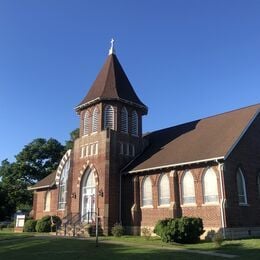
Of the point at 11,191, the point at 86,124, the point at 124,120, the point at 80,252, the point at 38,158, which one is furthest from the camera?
the point at 38,158

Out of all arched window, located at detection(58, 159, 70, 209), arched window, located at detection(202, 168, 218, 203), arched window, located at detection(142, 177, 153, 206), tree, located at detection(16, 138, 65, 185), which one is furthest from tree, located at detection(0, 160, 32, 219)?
arched window, located at detection(202, 168, 218, 203)

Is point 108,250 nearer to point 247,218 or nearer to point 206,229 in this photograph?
point 206,229

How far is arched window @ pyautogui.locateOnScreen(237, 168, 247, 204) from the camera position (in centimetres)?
2628

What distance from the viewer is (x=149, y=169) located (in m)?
29.3

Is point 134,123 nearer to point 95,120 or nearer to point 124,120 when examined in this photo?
point 124,120

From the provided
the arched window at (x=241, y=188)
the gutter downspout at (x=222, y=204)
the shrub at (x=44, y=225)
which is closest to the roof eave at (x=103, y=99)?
the shrub at (x=44, y=225)

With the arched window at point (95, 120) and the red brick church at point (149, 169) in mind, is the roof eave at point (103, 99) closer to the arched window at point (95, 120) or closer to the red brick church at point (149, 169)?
the red brick church at point (149, 169)

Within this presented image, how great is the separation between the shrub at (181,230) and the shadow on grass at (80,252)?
10.7ft

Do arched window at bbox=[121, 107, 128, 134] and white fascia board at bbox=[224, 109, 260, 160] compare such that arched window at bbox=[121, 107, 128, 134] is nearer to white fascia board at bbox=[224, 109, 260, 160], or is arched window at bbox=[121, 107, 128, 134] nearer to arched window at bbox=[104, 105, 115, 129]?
arched window at bbox=[104, 105, 115, 129]

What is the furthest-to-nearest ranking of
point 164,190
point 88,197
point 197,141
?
point 88,197 < point 197,141 < point 164,190

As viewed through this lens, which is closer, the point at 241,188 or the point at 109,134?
the point at 241,188

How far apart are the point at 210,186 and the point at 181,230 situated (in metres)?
5.16

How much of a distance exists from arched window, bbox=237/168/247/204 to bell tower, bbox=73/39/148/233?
1006cm

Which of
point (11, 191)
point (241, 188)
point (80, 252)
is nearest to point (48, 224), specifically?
point (80, 252)
